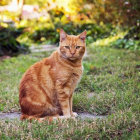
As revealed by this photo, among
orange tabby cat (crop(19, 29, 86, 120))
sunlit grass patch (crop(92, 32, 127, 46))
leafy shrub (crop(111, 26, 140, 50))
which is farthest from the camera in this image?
sunlit grass patch (crop(92, 32, 127, 46))

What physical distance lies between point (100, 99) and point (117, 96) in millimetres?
244

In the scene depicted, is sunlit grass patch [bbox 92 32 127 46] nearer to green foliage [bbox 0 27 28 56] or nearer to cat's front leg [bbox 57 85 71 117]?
green foliage [bbox 0 27 28 56]

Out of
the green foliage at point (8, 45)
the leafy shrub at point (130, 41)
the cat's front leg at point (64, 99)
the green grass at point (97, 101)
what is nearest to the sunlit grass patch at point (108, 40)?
the leafy shrub at point (130, 41)

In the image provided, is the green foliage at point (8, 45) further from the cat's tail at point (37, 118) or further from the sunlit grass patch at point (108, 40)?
the cat's tail at point (37, 118)

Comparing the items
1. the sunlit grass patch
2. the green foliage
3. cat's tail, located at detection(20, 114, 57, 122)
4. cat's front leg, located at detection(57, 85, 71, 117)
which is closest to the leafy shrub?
the sunlit grass patch

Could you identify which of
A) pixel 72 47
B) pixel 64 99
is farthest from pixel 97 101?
pixel 72 47

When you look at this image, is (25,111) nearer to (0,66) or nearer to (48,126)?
(48,126)

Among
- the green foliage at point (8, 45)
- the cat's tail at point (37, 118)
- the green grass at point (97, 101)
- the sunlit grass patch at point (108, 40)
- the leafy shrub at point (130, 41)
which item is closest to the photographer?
the green grass at point (97, 101)

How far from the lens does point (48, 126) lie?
9.60 feet

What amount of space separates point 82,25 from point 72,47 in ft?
22.6

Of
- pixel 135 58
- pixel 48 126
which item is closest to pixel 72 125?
pixel 48 126

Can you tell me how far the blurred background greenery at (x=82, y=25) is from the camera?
8.50 metres

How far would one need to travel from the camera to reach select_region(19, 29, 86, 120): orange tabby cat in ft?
10.9

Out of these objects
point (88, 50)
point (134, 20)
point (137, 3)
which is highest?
point (137, 3)
